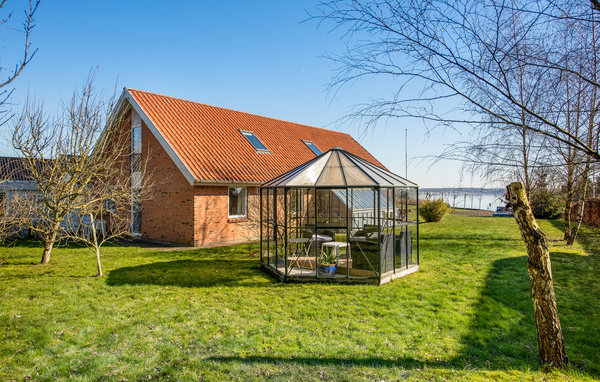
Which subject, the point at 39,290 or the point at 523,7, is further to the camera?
the point at 39,290

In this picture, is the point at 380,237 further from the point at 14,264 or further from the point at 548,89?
the point at 14,264

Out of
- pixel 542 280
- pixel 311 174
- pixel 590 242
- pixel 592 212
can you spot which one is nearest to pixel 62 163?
pixel 311 174

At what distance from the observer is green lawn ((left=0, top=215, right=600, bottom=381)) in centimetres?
464

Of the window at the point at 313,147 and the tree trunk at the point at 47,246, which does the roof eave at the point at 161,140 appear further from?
the window at the point at 313,147

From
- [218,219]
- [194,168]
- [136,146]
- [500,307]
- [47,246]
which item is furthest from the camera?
[136,146]

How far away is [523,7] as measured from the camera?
291cm

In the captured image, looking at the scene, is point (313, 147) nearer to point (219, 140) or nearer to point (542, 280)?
point (219, 140)

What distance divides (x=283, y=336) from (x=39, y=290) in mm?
6119

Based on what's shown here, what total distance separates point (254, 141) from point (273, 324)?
1423 centimetres

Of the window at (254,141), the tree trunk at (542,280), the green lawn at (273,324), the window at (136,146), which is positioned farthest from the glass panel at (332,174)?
the window at (136,146)

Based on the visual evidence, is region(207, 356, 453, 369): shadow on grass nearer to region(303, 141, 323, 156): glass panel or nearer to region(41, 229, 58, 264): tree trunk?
region(41, 229, 58, 264): tree trunk

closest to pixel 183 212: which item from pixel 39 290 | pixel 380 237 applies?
pixel 39 290

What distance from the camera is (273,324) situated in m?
6.18

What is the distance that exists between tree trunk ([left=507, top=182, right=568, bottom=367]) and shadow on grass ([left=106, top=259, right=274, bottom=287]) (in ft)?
19.5
